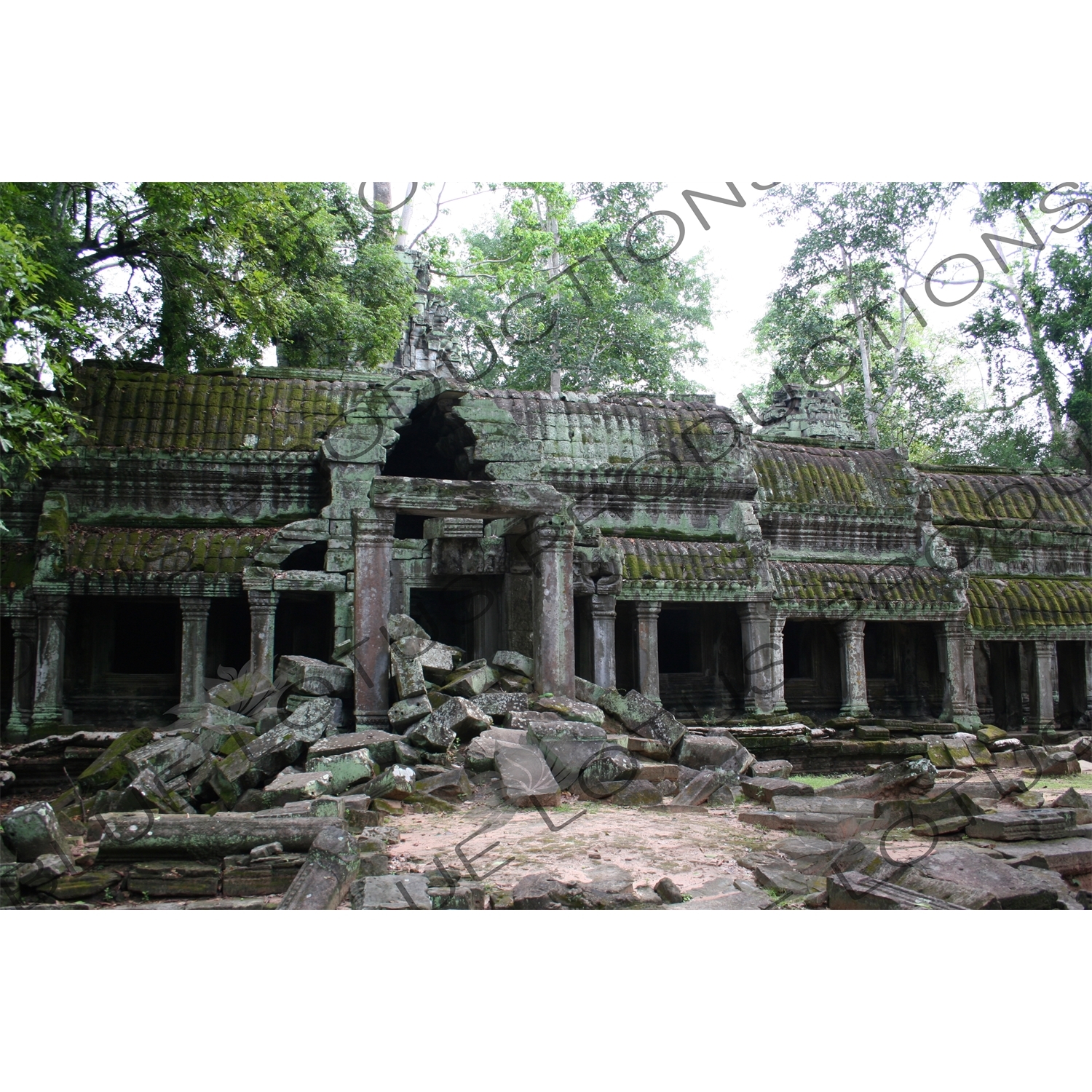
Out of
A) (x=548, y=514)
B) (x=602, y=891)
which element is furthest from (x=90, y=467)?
(x=602, y=891)

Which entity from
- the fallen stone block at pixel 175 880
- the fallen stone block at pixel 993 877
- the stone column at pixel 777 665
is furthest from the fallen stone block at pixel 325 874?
the stone column at pixel 777 665

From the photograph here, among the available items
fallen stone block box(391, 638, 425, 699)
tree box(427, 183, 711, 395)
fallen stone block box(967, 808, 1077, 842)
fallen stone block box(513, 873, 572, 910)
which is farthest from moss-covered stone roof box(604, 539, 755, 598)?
tree box(427, 183, 711, 395)

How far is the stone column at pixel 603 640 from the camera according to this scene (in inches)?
457

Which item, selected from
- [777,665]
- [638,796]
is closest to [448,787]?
[638,796]

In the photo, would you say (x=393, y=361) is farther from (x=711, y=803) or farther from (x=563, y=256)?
(x=711, y=803)

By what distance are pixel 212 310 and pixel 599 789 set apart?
11.8m

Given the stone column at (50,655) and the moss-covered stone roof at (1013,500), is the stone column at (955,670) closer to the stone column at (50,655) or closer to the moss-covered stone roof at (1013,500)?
the moss-covered stone roof at (1013,500)

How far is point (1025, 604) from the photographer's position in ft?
47.6

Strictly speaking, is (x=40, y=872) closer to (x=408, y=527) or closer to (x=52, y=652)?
(x=52, y=652)

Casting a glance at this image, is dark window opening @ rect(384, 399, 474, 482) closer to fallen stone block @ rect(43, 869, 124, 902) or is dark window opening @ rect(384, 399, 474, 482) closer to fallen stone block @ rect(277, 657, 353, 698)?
fallen stone block @ rect(277, 657, 353, 698)

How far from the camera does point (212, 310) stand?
51.3 ft

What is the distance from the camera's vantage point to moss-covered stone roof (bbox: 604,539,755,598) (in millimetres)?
12398

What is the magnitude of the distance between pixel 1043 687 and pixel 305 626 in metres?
11.1

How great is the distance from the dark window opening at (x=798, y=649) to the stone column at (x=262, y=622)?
316 inches
